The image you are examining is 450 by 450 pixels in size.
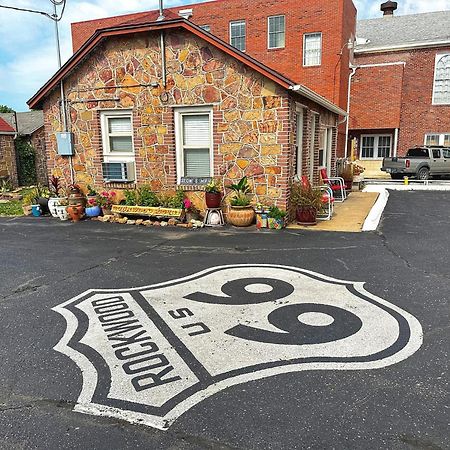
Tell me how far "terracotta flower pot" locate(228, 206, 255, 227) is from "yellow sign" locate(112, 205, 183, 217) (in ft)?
4.39

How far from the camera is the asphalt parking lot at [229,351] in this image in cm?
252

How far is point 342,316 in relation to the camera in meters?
4.18

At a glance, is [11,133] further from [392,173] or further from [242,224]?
[392,173]

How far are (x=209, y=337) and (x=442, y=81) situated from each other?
26.4 m

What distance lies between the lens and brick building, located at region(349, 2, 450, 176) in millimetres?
24297

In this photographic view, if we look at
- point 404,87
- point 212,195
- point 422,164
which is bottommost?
point 212,195

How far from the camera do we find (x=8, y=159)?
61.0ft

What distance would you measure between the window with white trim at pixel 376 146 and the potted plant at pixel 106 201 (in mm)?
20892

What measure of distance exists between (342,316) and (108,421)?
101 inches

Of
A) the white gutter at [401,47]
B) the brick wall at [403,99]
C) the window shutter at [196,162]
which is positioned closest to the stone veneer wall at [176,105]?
the window shutter at [196,162]

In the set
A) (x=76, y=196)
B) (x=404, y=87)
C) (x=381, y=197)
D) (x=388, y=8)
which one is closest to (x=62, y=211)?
(x=76, y=196)

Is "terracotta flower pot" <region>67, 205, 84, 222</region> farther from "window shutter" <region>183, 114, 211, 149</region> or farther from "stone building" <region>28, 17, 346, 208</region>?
"window shutter" <region>183, 114, 211, 149</region>

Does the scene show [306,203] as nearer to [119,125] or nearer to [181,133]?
[181,133]

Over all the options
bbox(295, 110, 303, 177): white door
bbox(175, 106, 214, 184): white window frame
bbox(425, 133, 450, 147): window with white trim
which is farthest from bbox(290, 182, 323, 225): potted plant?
bbox(425, 133, 450, 147): window with white trim
